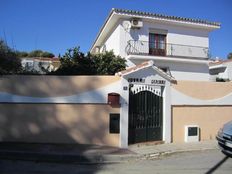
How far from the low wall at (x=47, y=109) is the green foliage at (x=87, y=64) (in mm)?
6169

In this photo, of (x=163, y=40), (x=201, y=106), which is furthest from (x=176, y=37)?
(x=201, y=106)

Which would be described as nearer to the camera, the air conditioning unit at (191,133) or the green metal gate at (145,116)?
the green metal gate at (145,116)

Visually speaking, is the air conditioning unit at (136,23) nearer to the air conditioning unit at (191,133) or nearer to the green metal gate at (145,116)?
the green metal gate at (145,116)

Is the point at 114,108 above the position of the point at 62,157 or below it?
above

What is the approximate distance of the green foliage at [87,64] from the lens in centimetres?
1848

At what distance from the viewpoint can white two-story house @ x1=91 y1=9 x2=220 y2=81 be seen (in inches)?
921

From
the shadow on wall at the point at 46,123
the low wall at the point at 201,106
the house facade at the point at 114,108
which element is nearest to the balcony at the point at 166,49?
the low wall at the point at 201,106

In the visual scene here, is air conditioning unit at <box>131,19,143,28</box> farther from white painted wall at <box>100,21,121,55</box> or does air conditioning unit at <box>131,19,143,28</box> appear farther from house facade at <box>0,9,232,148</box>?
house facade at <box>0,9,232,148</box>

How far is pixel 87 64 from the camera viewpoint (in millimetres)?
19438

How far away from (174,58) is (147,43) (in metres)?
2.27

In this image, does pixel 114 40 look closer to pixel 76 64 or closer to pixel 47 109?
pixel 76 64

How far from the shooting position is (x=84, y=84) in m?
12.1

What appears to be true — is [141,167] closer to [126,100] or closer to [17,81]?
[126,100]

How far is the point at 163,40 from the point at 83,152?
53.2 feet
